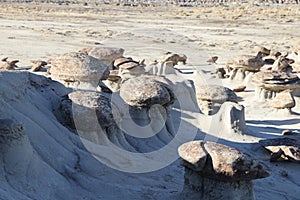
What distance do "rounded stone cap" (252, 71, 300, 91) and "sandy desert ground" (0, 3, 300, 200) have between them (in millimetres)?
468

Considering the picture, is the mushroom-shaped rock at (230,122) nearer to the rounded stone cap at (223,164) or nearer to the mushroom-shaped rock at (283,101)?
the mushroom-shaped rock at (283,101)

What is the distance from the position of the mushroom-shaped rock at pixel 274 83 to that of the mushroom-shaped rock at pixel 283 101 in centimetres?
63

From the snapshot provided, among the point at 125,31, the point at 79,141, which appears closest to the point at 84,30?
the point at 125,31

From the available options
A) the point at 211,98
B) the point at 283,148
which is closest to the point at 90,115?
the point at 283,148

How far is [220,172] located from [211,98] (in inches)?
208

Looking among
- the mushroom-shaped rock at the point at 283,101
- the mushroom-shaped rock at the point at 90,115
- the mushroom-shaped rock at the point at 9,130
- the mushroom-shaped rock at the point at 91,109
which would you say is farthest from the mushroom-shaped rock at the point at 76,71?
the mushroom-shaped rock at the point at 283,101

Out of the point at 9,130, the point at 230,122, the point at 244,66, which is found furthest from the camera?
the point at 244,66

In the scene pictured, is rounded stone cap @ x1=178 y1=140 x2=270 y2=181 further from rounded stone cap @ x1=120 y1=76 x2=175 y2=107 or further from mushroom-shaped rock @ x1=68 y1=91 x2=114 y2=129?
rounded stone cap @ x1=120 y1=76 x2=175 y2=107

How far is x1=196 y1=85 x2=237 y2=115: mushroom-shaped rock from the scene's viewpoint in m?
11.1

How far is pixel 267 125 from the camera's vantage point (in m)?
11.8

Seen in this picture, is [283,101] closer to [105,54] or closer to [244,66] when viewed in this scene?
[244,66]

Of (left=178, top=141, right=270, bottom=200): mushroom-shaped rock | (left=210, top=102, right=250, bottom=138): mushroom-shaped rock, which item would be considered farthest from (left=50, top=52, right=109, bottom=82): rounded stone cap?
(left=178, top=141, right=270, bottom=200): mushroom-shaped rock

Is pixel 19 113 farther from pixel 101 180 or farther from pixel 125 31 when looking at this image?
pixel 125 31

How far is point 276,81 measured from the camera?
1329 cm
